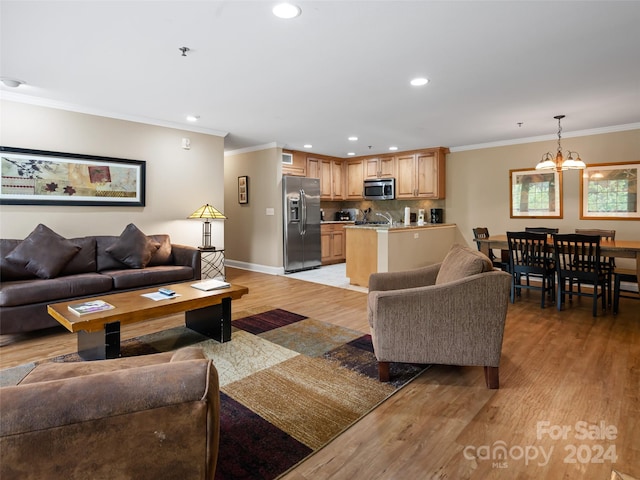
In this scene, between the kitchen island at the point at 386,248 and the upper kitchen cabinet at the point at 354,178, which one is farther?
the upper kitchen cabinet at the point at 354,178

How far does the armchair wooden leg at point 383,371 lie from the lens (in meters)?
2.46

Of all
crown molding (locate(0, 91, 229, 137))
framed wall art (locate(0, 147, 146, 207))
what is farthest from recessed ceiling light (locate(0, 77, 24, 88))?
framed wall art (locate(0, 147, 146, 207))

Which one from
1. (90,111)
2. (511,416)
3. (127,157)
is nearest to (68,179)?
(127,157)

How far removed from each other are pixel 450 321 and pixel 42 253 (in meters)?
3.91

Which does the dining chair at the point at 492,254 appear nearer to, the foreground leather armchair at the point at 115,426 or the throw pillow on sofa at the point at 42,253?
the foreground leather armchair at the point at 115,426

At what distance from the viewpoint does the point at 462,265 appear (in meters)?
2.50

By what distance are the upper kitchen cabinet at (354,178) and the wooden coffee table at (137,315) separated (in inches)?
209

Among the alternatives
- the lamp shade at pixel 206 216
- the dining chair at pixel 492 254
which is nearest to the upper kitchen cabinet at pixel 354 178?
the dining chair at pixel 492 254

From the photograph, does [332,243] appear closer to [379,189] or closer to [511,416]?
[379,189]

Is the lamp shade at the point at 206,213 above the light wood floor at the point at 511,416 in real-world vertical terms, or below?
above

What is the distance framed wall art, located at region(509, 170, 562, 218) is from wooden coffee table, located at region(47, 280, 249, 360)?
16.5ft

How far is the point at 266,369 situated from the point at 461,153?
222 inches

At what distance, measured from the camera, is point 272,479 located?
5.22 feet

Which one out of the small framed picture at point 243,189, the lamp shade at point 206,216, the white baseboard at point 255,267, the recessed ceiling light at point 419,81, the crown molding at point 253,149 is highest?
the crown molding at point 253,149
